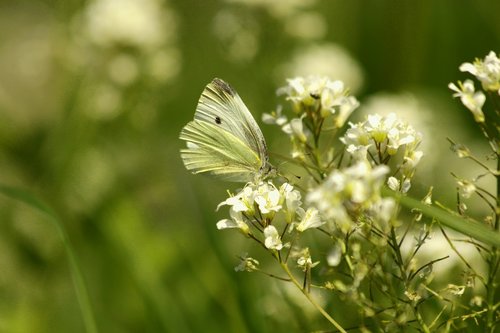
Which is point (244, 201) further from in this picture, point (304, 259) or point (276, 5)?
point (276, 5)

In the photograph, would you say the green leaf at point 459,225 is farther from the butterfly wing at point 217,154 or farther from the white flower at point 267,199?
the butterfly wing at point 217,154

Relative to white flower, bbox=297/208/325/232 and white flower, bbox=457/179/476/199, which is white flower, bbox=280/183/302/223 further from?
white flower, bbox=457/179/476/199

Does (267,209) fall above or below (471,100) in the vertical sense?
below

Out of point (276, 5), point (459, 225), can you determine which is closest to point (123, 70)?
point (276, 5)

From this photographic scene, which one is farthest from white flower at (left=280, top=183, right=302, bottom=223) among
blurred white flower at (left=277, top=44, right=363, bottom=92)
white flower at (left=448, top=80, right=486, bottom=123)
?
blurred white flower at (left=277, top=44, right=363, bottom=92)

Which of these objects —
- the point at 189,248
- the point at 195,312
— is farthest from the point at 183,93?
the point at 195,312

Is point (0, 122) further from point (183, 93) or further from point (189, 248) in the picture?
point (183, 93)
